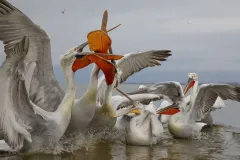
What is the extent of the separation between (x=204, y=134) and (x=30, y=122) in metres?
4.44

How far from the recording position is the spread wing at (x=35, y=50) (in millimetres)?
5891

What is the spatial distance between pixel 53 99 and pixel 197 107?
301 cm

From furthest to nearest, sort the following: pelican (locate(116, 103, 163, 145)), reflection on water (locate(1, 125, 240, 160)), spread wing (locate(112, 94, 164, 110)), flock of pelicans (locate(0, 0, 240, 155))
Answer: spread wing (locate(112, 94, 164, 110)), pelican (locate(116, 103, 163, 145)), reflection on water (locate(1, 125, 240, 160)), flock of pelicans (locate(0, 0, 240, 155))

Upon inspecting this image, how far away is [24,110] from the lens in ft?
17.3

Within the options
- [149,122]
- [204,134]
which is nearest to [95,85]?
[149,122]

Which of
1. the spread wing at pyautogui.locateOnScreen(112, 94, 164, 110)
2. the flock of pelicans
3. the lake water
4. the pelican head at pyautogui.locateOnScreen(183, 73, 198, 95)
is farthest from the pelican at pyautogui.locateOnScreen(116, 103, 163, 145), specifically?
the pelican head at pyautogui.locateOnScreen(183, 73, 198, 95)

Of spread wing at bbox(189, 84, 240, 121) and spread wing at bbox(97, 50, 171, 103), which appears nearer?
spread wing at bbox(189, 84, 240, 121)

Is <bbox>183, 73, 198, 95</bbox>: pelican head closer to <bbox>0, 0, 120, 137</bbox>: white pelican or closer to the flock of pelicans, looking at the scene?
the flock of pelicans

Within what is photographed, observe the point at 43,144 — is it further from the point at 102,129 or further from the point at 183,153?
the point at 183,153

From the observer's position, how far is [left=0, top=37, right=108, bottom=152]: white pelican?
4.75 metres

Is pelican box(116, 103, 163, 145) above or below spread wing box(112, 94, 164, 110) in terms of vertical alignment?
below

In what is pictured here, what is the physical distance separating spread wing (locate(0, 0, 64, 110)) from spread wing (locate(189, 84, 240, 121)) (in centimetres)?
272

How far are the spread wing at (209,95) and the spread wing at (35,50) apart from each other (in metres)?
2.72

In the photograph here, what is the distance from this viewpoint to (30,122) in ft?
17.8
